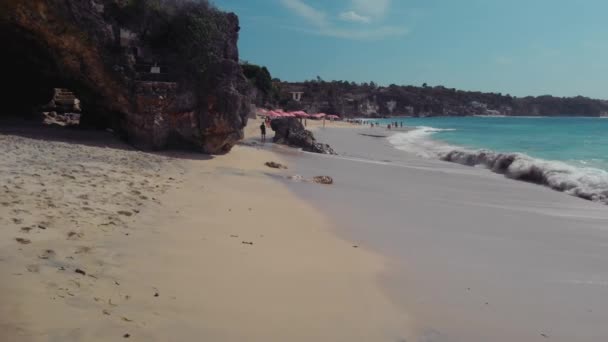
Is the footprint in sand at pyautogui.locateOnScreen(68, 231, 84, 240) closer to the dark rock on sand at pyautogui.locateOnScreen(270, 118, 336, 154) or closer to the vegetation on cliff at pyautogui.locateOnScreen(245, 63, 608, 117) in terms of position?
the dark rock on sand at pyautogui.locateOnScreen(270, 118, 336, 154)

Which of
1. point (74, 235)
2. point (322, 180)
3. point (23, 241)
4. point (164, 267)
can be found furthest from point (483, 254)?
point (322, 180)

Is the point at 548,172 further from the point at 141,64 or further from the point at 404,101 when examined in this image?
the point at 404,101

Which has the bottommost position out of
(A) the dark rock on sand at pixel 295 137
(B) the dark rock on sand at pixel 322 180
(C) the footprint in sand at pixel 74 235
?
(B) the dark rock on sand at pixel 322 180

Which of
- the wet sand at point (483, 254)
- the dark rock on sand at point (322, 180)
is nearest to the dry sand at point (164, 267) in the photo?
the wet sand at point (483, 254)

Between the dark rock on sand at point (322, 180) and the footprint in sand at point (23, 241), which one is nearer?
the footprint in sand at point (23, 241)

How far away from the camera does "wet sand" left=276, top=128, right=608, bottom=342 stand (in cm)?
401

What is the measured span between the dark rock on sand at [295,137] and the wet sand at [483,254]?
9828mm

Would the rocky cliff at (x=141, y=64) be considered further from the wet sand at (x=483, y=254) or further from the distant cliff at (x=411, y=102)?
the distant cliff at (x=411, y=102)

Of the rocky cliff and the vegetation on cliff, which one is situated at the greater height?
the vegetation on cliff

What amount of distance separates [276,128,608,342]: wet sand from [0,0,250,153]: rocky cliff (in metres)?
4.10

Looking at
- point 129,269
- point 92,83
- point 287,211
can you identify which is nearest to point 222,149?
point 92,83

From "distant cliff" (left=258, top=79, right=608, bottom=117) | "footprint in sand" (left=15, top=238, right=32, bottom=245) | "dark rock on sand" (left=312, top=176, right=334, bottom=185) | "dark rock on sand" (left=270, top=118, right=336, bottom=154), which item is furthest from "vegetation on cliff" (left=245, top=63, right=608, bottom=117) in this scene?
"footprint in sand" (left=15, top=238, right=32, bottom=245)

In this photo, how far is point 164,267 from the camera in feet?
13.7

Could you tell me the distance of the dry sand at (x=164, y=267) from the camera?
307 cm
